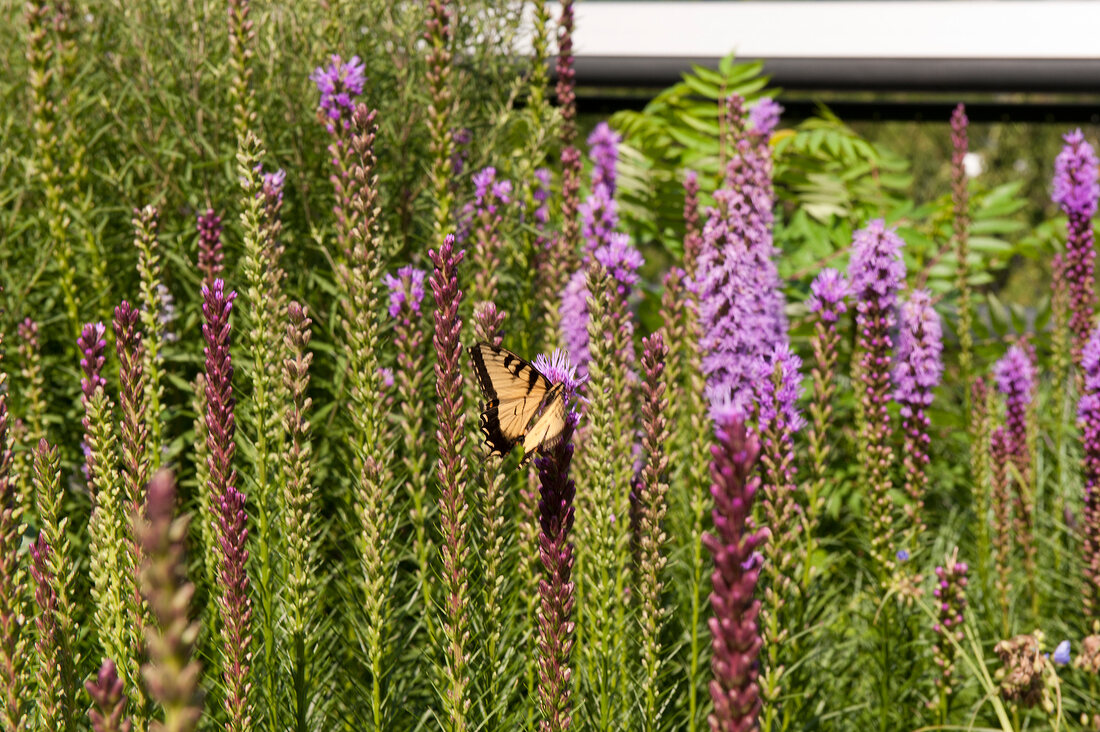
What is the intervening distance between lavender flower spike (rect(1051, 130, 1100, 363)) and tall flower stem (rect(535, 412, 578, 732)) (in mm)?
3436

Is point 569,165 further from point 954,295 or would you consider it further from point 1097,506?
point 954,295

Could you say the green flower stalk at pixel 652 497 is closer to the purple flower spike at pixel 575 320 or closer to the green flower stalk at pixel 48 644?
the green flower stalk at pixel 48 644

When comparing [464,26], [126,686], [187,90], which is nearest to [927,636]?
[126,686]

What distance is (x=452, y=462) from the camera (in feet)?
6.29

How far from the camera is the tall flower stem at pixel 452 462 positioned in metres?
1.83

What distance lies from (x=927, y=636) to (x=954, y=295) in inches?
117

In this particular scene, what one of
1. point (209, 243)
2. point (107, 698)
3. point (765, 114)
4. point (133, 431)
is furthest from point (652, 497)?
point (765, 114)

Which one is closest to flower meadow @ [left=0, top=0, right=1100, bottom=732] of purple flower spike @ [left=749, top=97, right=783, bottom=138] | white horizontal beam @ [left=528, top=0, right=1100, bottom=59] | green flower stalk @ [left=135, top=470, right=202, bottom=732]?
green flower stalk @ [left=135, top=470, right=202, bottom=732]

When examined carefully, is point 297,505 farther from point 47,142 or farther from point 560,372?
point 47,142

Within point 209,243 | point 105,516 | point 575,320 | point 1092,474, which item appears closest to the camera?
point 105,516

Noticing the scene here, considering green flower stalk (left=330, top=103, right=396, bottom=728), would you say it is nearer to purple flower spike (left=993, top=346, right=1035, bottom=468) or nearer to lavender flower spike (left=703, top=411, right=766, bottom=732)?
lavender flower spike (left=703, top=411, right=766, bottom=732)

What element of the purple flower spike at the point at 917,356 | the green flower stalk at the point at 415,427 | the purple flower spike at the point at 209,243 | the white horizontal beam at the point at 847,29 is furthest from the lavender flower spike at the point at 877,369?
the white horizontal beam at the point at 847,29

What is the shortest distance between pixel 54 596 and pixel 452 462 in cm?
80

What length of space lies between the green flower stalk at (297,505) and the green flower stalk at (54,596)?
1.46 feet
